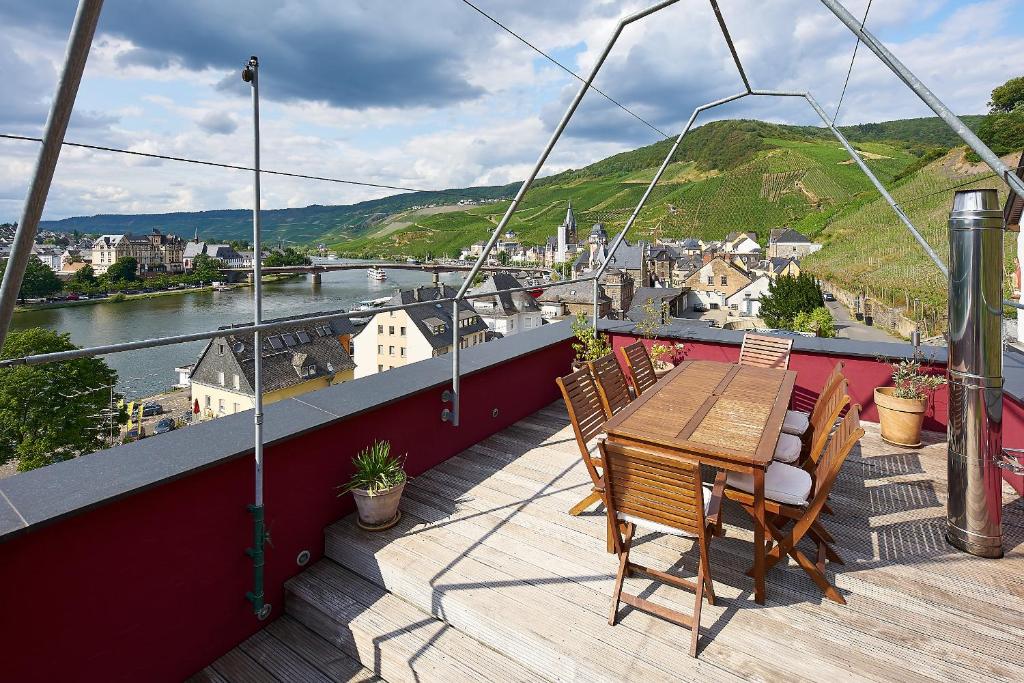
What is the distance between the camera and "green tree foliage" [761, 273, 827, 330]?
34969 mm

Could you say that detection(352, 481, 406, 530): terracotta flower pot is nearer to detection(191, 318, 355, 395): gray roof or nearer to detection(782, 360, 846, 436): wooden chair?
detection(191, 318, 355, 395): gray roof

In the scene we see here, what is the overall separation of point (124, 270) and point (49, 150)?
193 inches

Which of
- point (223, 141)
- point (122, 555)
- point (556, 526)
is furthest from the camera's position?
point (223, 141)

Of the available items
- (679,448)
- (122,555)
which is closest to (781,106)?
(679,448)

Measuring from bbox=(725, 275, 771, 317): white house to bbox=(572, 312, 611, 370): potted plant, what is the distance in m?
44.5

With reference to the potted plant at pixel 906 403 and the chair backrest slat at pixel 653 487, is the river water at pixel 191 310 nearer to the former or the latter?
the chair backrest slat at pixel 653 487

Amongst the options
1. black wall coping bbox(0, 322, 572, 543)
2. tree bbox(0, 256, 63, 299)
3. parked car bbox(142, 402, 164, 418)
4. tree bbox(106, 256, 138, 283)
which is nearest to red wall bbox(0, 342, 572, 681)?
black wall coping bbox(0, 322, 572, 543)

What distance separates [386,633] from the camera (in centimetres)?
213

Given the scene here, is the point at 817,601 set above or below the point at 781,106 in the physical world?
below

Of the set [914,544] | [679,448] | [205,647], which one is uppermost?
[679,448]

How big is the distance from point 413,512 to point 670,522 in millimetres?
1500

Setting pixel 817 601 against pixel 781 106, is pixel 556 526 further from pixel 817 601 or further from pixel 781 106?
pixel 781 106

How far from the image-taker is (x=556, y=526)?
2.77 metres

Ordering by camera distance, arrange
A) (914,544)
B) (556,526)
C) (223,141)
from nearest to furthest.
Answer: (914,544) < (556,526) < (223,141)
